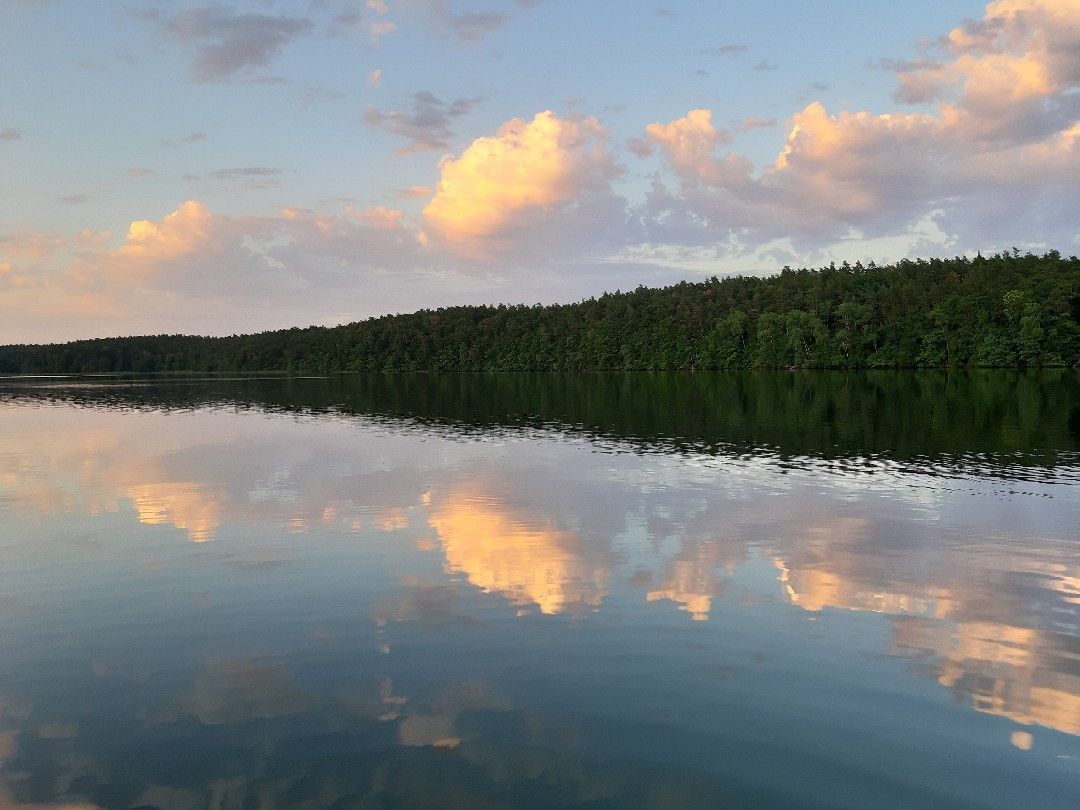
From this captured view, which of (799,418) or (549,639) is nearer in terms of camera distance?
(549,639)

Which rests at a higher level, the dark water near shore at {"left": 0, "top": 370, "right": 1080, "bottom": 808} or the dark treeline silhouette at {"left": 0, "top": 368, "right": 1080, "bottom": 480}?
the dark treeline silhouette at {"left": 0, "top": 368, "right": 1080, "bottom": 480}

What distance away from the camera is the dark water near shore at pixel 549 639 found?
1101 cm

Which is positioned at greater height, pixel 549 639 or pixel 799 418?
pixel 799 418

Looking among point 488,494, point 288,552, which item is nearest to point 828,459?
point 488,494

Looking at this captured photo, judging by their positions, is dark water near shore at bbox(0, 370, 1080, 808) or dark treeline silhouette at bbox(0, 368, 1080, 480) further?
dark treeline silhouette at bbox(0, 368, 1080, 480)

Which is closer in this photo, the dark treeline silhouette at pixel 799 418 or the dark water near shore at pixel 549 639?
the dark water near shore at pixel 549 639

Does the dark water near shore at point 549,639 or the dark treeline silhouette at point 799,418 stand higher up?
the dark treeline silhouette at point 799,418

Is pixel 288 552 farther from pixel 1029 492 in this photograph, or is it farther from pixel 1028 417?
pixel 1028 417

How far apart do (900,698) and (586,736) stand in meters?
5.52

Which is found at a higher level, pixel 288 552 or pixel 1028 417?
pixel 1028 417

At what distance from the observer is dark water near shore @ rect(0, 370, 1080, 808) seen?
36.1 ft

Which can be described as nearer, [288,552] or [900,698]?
[900,698]

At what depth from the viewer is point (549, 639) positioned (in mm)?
16016

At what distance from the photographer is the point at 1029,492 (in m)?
31.6
